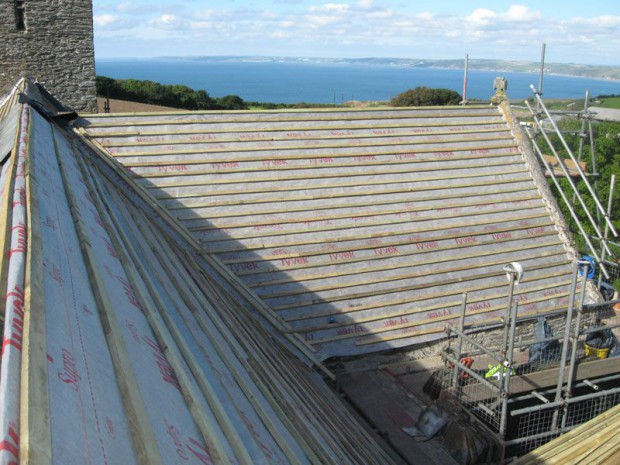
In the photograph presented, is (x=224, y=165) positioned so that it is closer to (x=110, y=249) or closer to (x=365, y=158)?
(x=365, y=158)

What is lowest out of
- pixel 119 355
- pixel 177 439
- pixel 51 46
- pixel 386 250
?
pixel 386 250

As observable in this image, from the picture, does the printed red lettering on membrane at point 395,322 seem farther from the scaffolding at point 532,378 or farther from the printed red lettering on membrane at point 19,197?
the printed red lettering on membrane at point 19,197

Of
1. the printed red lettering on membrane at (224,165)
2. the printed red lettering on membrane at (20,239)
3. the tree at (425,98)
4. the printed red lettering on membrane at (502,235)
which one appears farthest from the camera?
the tree at (425,98)

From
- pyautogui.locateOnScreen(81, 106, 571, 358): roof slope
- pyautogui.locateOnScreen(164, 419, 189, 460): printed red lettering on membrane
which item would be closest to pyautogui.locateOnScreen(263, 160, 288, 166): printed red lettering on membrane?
pyautogui.locateOnScreen(81, 106, 571, 358): roof slope

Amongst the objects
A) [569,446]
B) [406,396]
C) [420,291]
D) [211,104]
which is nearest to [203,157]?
[420,291]

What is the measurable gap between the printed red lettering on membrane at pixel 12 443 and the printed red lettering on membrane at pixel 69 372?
0.65 metres

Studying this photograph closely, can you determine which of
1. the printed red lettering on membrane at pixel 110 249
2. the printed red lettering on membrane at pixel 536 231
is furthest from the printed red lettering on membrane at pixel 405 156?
the printed red lettering on membrane at pixel 110 249

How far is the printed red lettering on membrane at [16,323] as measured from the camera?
2.92 metres

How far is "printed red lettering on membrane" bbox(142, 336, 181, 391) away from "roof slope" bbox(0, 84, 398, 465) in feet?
0.05

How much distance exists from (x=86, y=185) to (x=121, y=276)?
2.80m

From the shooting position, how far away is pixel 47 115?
1003 centimetres

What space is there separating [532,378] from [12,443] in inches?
352

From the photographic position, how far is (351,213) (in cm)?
1139

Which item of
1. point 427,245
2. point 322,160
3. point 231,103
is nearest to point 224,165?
point 322,160
